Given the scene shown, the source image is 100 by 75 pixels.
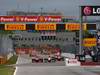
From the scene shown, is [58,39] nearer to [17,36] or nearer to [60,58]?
[17,36]

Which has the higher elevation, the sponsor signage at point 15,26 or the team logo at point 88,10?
the team logo at point 88,10

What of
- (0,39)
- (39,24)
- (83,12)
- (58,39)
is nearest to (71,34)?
(58,39)

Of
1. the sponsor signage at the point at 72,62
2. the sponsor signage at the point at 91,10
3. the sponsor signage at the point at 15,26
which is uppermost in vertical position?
the sponsor signage at the point at 91,10

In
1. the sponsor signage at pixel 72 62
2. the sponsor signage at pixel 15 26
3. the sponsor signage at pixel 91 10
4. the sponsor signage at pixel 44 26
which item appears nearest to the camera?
the sponsor signage at pixel 72 62

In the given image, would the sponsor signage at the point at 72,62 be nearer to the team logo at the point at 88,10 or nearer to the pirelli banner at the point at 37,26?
the team logo at the point at 88,10

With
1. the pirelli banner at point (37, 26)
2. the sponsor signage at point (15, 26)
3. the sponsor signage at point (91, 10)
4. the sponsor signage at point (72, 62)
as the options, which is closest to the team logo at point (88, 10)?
the sponsor signage at point (91, 10)

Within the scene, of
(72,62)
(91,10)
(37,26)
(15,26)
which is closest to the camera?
(72,62)

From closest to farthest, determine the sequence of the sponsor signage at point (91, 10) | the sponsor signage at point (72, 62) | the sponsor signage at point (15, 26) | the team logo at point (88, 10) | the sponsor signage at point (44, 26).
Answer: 1. the sponsor signage at point (72, 62)
2. the sponsor signage at point (91, 10)
3. the team logo at point (88, 10)
4. the sponsor signage at point (15, 26)
5. the sponsor signage at point (44, 26)

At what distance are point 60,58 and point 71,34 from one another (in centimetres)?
3003

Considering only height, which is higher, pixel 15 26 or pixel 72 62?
pixel 15 26

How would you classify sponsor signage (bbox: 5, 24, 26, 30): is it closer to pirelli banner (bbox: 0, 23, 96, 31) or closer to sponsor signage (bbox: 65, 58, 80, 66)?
pirelli banner (bbox: 0, 23, 96, 31)

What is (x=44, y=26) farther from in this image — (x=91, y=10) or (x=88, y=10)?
(x=91, y=10)

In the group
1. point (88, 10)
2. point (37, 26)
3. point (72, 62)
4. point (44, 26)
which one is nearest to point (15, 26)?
point (37, 26)

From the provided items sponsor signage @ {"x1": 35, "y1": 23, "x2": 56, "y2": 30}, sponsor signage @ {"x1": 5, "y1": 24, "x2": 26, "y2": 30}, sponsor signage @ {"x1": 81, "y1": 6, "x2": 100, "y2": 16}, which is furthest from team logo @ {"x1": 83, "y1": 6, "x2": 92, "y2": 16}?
sponsor signage @ {"x1": 5, "y1": 24, "x2": 26, "y2": 30}
